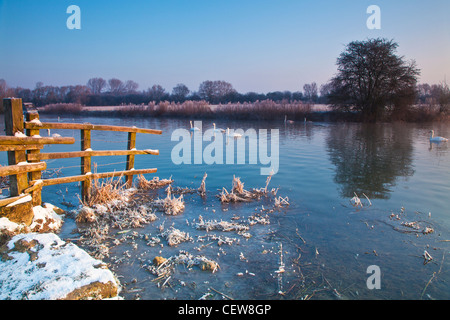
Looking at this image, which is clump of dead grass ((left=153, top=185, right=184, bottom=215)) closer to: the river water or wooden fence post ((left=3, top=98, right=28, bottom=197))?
the river water

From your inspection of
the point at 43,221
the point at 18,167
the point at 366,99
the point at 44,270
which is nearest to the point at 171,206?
the point at 43,221

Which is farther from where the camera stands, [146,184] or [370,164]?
[370,164]

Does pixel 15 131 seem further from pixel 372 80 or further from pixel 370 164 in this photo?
pixel 372 80

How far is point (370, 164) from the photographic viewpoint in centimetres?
1165

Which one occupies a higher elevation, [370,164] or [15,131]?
[15,131]

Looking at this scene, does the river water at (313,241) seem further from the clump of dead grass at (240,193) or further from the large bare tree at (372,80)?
the large bare tree at (372,80)

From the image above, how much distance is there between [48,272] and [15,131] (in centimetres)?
288

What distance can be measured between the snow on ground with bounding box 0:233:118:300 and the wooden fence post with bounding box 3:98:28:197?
1.14m

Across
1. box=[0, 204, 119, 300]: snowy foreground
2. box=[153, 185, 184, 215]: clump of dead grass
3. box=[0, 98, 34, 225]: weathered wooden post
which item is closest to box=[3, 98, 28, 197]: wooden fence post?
box=[0, 98, 34, 225]: weathered wooden post

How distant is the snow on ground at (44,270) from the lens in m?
A: 3.07

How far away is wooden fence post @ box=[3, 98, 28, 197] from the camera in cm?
488
